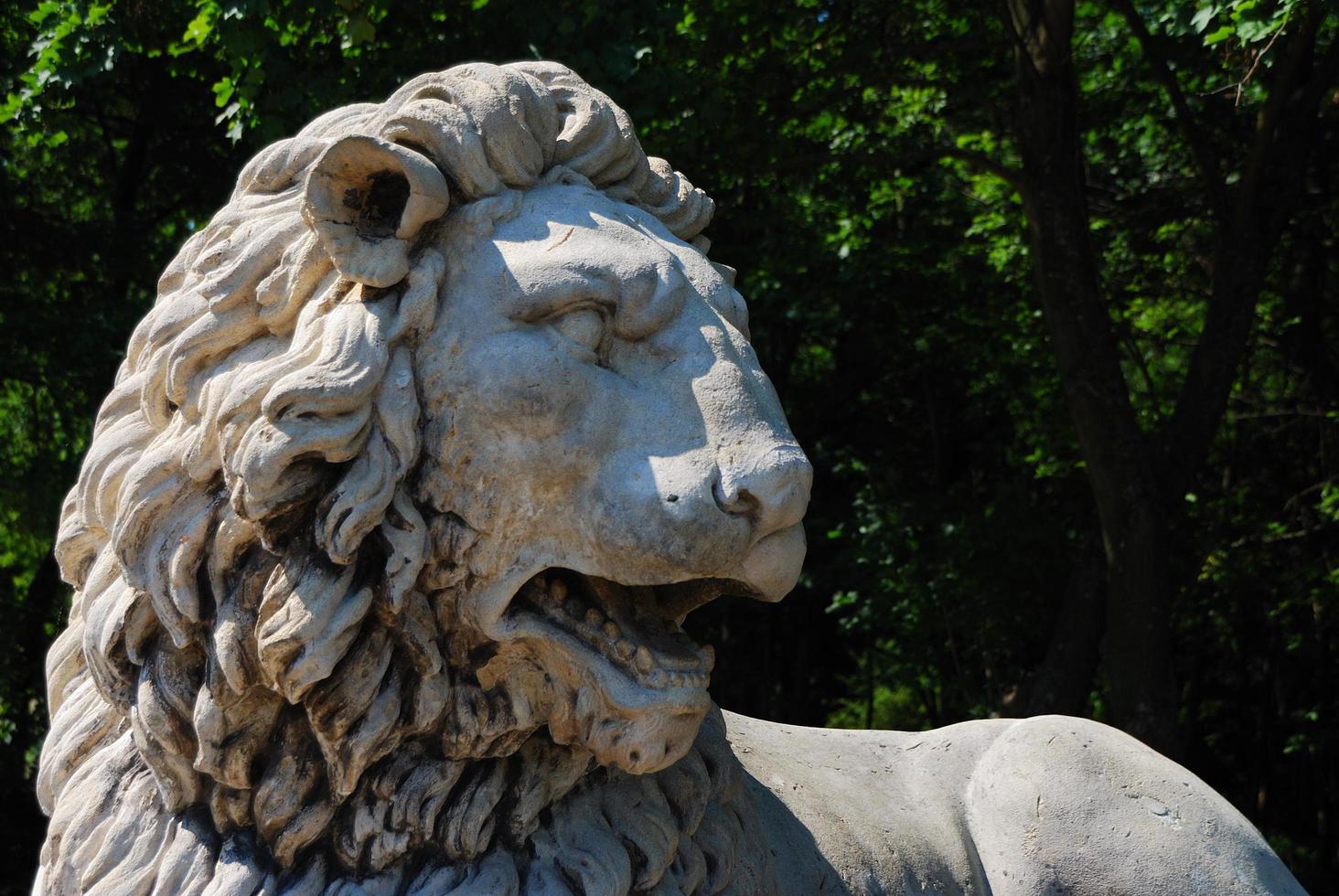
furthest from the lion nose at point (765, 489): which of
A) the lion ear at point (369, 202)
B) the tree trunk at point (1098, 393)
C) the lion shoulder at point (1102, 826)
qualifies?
the tree trunk at point (1098, 393)

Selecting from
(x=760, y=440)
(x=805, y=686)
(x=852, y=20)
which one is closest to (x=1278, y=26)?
(x=852, y=20)

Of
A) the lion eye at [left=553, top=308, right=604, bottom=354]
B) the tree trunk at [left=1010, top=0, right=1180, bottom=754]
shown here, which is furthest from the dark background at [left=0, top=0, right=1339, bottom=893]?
the lion eye at [left=553, top=308, right=604, bottom=354]

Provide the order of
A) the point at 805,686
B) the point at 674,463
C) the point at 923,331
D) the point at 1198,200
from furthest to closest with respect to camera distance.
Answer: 1. the point at 805,686
2. the point at 923,331
3. the point at 1198,200
4. the point at 674,463

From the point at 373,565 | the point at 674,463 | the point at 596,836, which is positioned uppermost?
the point at 674,463

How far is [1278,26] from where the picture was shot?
495 cm

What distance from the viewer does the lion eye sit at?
6.28 feet

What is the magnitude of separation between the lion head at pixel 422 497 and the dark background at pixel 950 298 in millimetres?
3641

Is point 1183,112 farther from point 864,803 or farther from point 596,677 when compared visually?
point 596,677

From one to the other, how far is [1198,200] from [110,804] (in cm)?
799

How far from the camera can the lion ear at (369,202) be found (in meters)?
1.89

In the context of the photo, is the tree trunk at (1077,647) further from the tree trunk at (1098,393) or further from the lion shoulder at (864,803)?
the lion shoulder at (864,803)

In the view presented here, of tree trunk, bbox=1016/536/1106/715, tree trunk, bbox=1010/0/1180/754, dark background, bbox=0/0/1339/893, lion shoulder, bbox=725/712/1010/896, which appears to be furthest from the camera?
tree trunk, bbox=1016/536/1106/715

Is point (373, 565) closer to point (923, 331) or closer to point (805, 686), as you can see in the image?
point (923, 331)

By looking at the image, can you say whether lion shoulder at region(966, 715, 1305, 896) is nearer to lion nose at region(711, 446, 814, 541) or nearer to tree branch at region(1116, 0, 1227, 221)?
lion nose at region(711, 446, 814, 541)
